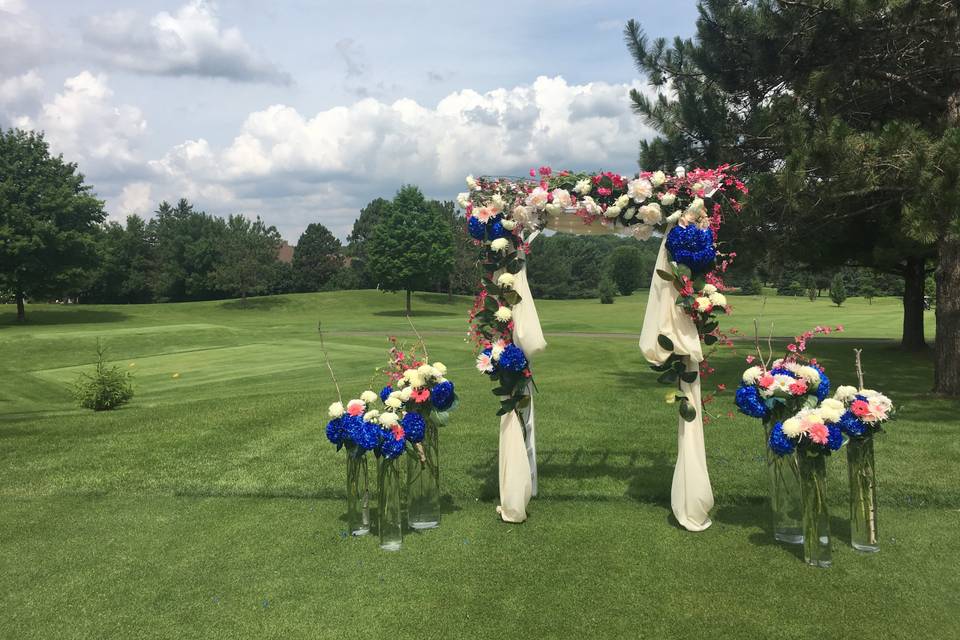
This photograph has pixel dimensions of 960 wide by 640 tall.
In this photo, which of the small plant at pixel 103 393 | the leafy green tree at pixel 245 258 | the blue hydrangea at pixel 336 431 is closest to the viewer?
the blue hydrangea at pixel 336 431

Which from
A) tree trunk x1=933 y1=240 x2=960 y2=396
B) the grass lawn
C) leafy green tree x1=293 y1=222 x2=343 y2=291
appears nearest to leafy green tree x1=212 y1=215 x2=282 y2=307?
leafy green tree x1=293 y1=222 x2=343 y2=291

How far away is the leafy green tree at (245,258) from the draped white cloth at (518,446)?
50583mm

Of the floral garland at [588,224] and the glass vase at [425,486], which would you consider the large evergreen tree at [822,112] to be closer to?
the floral garland at [588,224]

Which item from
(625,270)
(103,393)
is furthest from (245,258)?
(625,270)

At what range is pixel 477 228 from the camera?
6426 mm

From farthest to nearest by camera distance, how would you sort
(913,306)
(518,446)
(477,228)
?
(913,306) → (477,228) → (518,446)

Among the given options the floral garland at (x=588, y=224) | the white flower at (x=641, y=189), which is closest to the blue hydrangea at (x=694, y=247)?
the floral garland at (x=588, y=224)

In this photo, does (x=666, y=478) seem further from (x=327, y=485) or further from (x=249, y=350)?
(x=249, y=350)

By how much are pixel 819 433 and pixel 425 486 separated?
140 inches

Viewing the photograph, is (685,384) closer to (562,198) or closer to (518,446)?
(518,446)

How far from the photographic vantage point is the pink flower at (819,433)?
16.0 feet

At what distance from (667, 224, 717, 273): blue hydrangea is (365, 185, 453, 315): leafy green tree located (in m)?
42.3

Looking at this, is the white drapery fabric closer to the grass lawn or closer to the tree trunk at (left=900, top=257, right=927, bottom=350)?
the grass lawn

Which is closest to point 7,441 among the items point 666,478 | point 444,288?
point 666,478
